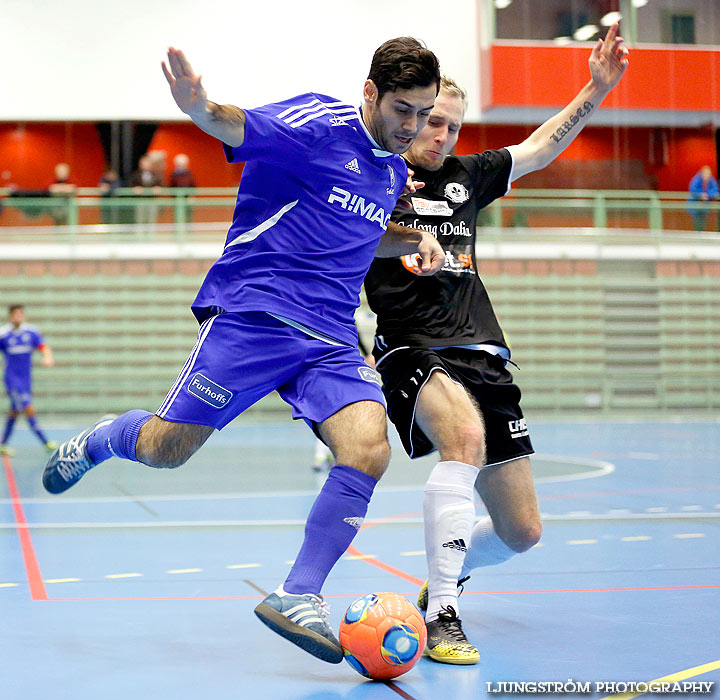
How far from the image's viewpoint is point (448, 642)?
3428 mm

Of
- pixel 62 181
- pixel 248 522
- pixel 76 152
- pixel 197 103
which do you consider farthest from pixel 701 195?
pixel 197 103

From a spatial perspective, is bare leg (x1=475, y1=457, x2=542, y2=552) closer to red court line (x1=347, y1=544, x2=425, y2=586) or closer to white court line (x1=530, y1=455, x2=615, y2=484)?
red court line (x1=347, y1=544, x2=425, y2=586)

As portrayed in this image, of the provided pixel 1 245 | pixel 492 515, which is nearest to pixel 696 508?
pixel 492 515

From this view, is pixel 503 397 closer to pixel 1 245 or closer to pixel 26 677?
pixel 26 677

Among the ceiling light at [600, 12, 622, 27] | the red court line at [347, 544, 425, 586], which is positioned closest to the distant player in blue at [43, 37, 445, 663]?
the red court line at [347, 544, 425, 586]

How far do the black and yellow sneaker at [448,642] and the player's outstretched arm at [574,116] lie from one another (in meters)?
2.04

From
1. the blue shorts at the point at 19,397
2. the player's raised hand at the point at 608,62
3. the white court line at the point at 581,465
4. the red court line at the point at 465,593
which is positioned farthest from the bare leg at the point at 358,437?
the blue shorts at the point at 19,397

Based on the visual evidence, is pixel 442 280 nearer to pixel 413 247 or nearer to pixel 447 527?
pixel 413 247

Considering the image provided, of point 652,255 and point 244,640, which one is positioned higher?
point 652,255

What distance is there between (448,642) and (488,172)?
2.07 meters

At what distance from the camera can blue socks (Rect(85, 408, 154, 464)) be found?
376cm

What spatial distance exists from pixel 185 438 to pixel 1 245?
15373 millimetres

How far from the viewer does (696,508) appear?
7266mm

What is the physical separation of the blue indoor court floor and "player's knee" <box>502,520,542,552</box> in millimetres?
293
